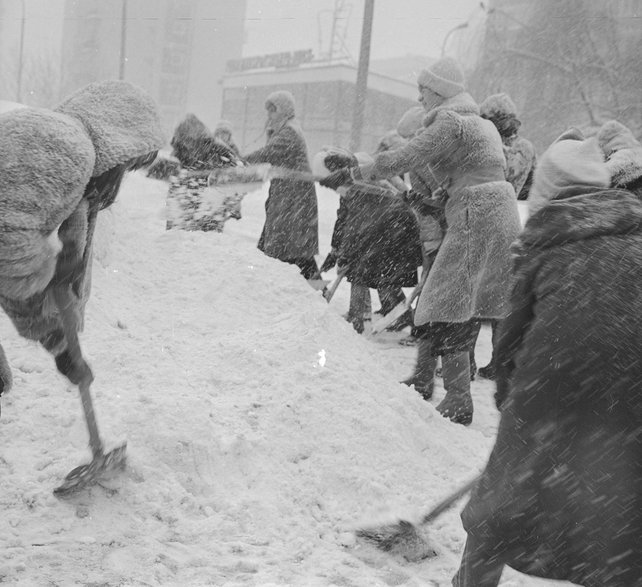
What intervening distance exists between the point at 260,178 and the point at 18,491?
11.5 ft

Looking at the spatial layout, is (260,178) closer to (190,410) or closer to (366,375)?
(366,375)

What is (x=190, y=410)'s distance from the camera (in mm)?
3580

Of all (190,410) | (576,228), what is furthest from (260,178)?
(576,228)

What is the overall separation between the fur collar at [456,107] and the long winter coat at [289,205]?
2339 millimetres

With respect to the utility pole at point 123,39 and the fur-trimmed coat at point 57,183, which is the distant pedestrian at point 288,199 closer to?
the fur-trimmed coat at point 57,183

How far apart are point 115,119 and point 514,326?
1524mm

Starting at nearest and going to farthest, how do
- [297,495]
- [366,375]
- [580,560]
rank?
[580,560] < [297,495] < [366,375]

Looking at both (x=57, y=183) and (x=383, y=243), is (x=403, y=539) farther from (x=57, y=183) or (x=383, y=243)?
→ (x=383, y=243)

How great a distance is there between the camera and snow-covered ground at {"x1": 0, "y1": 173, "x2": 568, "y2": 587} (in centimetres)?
281

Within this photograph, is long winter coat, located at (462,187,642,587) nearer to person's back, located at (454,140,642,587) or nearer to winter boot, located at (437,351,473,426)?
person's back, located at (454,140,642,587)

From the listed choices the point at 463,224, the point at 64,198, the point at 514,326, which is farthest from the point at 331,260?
the point at 514,326

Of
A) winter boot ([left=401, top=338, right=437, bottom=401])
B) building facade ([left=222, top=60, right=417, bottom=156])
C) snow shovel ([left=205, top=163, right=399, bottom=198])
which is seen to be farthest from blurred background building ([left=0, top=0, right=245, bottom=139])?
winter boot ([left=401, top=338, right=437, bottom=401])

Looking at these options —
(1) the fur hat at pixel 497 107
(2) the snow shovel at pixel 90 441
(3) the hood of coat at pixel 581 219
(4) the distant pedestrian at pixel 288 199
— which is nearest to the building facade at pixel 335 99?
(4) the distant pedestrian at pixel 288 199

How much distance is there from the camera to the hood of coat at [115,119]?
2514 mm
